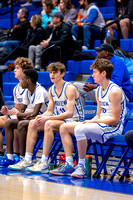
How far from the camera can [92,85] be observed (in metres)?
5.36

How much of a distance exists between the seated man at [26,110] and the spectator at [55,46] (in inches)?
89.8

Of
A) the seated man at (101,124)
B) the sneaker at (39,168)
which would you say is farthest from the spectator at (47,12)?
the sneaker at (39,168)

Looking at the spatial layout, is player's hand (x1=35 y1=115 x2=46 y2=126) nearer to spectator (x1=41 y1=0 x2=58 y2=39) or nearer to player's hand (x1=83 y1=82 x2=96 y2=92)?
player's hand (x1=83 y1=82 x2=96 y2=92)

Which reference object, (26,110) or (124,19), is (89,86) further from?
(124,19)

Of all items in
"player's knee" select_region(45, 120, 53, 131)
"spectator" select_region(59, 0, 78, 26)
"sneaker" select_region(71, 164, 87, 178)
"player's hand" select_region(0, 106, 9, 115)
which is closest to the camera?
"sneaker" select_region(71, 164, 87, 178)

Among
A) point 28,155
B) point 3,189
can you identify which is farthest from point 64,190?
point 28,155

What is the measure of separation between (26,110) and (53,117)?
74 centimetres

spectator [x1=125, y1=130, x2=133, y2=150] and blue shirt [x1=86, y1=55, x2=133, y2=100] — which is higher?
blue shirt [x1=86, y1=55, x2=133, y2=100]

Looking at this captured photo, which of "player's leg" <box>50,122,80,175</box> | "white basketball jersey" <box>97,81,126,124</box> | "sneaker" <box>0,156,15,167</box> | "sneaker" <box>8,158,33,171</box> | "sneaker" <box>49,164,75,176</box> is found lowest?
"sneaker" <box>0,156,15,167</box>

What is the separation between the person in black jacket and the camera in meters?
8.31

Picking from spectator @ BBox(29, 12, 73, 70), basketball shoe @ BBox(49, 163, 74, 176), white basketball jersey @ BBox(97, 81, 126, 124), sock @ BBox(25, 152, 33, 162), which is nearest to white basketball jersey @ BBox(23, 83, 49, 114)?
sock @ BBox(25, 152, 33, 162)

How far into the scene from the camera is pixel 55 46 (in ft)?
25.5

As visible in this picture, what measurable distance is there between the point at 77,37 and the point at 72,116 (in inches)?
145

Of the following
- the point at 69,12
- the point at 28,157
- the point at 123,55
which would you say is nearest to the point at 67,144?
the point at 28,157
